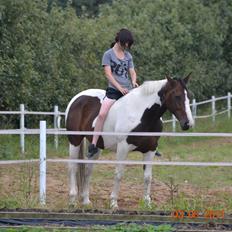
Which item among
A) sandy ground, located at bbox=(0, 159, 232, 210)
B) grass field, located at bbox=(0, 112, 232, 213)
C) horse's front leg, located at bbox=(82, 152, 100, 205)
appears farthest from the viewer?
horse's front leg, located at bbox=(82, 152, 100, 205)

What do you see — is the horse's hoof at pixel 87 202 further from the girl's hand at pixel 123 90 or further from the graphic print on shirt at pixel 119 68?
the graphic print on shirt at pixel 119 68

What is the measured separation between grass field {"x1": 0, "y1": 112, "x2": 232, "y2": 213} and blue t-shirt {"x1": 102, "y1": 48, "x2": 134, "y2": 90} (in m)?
1.55

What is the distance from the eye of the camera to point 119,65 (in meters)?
11.2

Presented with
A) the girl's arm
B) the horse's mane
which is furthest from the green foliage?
the horse's mane

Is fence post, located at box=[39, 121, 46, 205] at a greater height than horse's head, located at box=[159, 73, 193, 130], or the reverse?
horse's head, located at box=[159, 73, 193, 130]

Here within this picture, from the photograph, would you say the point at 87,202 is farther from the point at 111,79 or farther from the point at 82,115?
the point at 111,79

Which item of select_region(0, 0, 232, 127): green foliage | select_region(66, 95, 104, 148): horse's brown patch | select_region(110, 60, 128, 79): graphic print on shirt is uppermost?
select_region(0, 0, 232, 127): green foliage

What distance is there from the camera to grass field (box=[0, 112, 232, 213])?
1050 centimetres

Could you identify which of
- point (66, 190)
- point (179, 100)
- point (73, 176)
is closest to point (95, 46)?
point (66, 190)

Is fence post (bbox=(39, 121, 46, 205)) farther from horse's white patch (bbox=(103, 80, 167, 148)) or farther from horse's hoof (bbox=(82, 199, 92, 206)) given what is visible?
horse's white patch (bbox=(103, 80, 167, 148))

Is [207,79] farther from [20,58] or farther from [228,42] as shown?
[20,58]

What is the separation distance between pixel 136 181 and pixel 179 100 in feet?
13.0

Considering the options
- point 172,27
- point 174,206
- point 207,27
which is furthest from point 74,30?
point 174,206

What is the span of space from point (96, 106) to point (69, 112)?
23.4 inches
